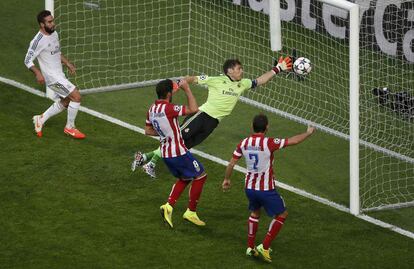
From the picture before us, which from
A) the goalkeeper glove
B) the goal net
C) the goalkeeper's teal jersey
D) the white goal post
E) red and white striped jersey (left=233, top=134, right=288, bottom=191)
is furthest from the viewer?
the goal net

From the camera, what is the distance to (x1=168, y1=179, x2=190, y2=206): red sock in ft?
49.1

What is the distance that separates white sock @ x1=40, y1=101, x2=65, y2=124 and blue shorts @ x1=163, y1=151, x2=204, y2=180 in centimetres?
343

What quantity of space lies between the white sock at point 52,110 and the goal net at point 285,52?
2.11m

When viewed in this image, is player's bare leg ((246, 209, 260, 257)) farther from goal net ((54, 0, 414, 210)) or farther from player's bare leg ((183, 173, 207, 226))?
goal net ((54, 0, 414, 210))

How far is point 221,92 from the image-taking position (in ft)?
53.0

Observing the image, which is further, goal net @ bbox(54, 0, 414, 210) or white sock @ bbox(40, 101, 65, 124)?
white sock @ bbox(40, 101, 65, 124)

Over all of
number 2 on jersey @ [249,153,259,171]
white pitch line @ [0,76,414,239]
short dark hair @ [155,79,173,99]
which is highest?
short dark hair @ [155,79,173,99]

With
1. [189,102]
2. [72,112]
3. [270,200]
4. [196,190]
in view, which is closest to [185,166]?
[196,190]

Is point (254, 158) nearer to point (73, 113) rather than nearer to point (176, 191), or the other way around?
point (176, 191)

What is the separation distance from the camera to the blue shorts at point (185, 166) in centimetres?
Answer: 1484

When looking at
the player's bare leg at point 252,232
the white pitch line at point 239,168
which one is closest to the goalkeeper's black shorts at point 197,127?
the white pitch line at point 239,168

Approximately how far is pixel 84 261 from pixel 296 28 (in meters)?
7.10

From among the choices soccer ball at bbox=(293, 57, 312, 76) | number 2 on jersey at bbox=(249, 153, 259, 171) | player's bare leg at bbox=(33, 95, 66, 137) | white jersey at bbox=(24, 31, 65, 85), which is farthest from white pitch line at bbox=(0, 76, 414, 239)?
number 2 on jersey at bbox=(249, 153, 259, 171)

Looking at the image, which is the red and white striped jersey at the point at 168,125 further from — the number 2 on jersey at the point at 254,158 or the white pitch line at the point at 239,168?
the white pitch line at the point at 239,168
